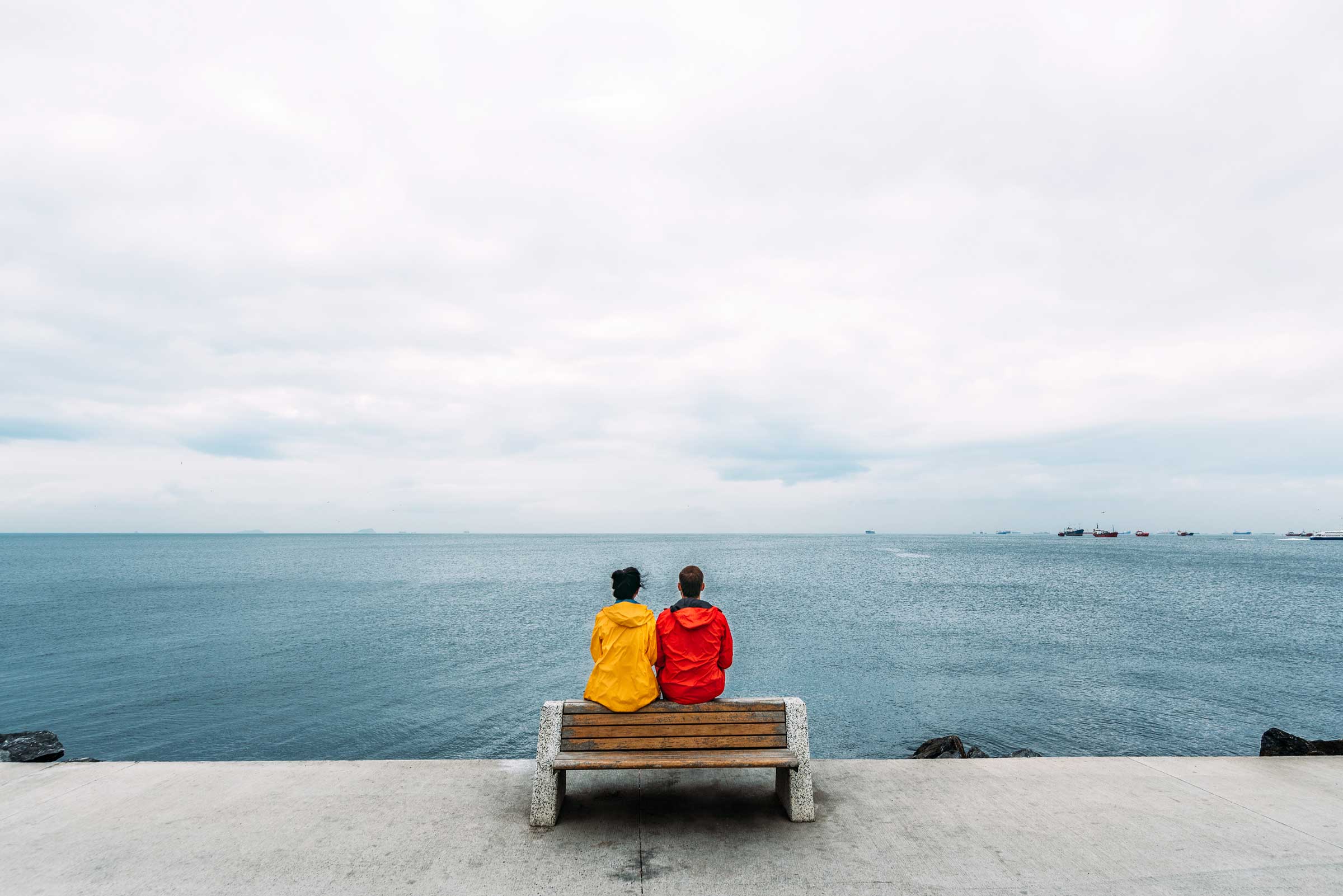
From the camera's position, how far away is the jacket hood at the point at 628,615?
566cm

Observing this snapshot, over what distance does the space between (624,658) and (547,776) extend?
3.54 ft

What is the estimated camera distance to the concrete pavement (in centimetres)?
455

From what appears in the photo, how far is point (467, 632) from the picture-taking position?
3628 centimetres

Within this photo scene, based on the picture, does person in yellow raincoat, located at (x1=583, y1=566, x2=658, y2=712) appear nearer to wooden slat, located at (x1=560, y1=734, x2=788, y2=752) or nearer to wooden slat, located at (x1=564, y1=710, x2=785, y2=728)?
wooden slat, located at (x1=564, y1=710, x2=785, y2=728)

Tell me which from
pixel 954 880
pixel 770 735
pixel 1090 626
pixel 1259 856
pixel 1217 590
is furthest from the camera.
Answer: pixel 1217 590

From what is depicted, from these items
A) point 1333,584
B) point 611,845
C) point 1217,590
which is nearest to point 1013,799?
point 611,845

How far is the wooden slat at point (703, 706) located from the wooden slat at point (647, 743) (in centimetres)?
21

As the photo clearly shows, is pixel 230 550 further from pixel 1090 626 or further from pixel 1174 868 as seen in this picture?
pixel 1174 868

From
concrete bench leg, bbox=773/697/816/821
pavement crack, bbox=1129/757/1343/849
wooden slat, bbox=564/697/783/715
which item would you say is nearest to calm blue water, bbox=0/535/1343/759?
pavement crack, bbox=1129/757/1343/849

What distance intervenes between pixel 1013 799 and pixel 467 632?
113 ft

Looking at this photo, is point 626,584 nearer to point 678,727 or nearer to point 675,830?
point 678,727

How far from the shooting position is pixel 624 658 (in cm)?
556

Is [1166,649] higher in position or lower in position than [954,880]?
lower

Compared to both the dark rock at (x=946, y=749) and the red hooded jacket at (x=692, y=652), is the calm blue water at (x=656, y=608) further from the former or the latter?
the red hooded jacket at (x=692, y=652)
